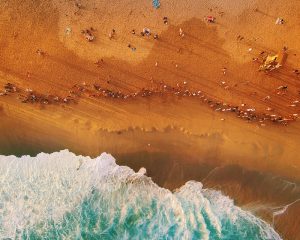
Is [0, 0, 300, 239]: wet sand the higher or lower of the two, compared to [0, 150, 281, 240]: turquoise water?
higher

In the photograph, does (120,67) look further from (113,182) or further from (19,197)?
(19,197)

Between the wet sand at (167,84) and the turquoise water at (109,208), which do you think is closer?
the turquoise water at (109,208)

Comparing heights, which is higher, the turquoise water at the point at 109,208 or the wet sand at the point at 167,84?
the wet sand at the point at 167,84

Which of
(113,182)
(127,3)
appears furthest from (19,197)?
(127,3)

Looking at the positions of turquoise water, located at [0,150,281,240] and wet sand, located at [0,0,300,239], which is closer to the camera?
turquoise water, located at [0,150,281,240]
